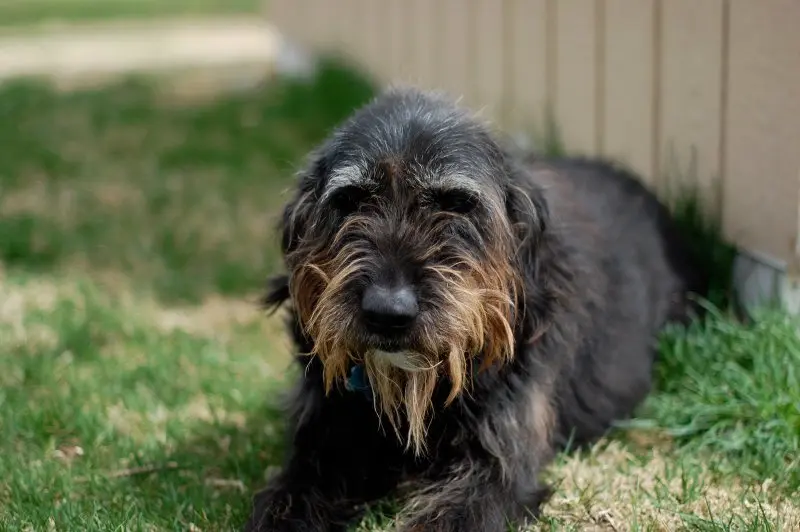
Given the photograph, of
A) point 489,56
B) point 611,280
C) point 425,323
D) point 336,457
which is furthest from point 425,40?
point 425,323

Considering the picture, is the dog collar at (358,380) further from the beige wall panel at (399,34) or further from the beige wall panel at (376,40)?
the beige wall panel at (376,40)

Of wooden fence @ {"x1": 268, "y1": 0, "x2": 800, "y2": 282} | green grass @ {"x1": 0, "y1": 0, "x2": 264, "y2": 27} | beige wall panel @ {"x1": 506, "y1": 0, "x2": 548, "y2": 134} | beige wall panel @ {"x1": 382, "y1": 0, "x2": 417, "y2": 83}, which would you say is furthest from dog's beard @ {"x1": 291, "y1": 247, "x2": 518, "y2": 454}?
green grass @ {"x1": 0, "y1": 0, "x2": 264, "y2": 27}

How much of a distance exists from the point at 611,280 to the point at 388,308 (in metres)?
1.66

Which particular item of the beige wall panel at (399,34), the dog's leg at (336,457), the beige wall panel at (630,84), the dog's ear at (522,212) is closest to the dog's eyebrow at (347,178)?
the dog's ear at (522,212)

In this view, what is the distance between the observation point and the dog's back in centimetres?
431

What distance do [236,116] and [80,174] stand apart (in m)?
2.27

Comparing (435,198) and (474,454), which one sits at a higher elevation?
(435,198)

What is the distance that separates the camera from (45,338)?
5.70m

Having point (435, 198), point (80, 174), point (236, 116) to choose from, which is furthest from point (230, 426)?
point (236, 116)

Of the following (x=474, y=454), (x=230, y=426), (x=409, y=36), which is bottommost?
(x=230, y=426)

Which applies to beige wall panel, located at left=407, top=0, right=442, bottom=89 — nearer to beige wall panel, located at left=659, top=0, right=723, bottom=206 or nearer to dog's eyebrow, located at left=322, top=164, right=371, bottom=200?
beige wall panel, located at left=659, top=0, right=723, bottom=206

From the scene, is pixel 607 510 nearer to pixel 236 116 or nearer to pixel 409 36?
pixel 409 36

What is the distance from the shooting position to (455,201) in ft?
11.6

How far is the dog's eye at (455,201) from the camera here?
3518 mm
